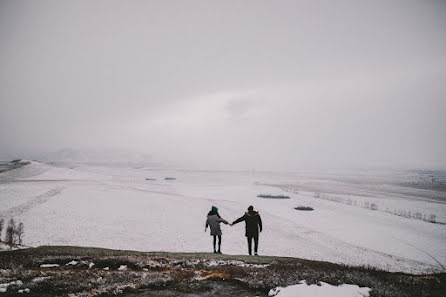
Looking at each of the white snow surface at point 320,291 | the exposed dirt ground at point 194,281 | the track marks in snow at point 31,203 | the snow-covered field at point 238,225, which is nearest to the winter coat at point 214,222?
the exposed dirt ground at point 194,281

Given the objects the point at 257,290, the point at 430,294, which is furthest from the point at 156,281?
the point at 430,294

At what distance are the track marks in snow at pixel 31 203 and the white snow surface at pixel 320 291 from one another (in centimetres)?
5405

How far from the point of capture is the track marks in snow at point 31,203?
4447 centimetres

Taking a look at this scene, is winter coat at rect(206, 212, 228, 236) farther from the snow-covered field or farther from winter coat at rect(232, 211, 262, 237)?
the snow-covered field

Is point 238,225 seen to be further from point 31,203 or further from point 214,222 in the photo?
point 31,203

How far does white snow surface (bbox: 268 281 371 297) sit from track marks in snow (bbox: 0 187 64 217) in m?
54.1

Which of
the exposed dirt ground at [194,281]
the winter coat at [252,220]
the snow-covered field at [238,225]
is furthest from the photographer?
the snow-covered field at [238,225]

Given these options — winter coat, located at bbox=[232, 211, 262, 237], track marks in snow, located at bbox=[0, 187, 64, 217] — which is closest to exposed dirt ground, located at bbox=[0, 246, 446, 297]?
winter coat, located at bbox=[232, 211, 262, 237]

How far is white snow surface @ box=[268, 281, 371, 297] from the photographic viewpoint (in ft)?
24.3

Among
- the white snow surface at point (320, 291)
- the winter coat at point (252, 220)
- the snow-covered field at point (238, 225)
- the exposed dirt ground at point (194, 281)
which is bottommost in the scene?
the snow-covered field at point (238, 225)

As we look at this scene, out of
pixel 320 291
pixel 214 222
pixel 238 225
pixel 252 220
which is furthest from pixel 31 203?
pixel 320 291

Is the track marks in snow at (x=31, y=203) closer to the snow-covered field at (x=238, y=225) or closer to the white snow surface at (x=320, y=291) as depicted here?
the snow-covered field at (x=238, y=225)

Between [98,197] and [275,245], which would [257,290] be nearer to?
[275,245]

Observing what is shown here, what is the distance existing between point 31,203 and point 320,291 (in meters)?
65.4
